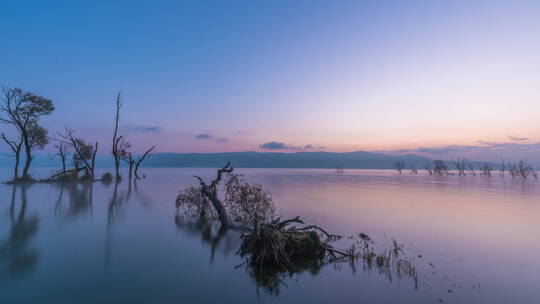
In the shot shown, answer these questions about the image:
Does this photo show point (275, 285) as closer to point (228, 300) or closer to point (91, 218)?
point (228, 300)

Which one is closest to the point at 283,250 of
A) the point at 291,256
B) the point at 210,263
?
the point at 291,256

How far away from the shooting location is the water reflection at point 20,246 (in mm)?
7202

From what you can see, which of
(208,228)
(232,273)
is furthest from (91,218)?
(232,273)

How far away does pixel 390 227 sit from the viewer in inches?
514

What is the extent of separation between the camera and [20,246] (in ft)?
29.0

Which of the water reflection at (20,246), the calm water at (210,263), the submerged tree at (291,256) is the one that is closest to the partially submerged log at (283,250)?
the submerged tree at (291,256)

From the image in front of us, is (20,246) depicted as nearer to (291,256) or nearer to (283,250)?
(283,250)

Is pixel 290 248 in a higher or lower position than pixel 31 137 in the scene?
lower

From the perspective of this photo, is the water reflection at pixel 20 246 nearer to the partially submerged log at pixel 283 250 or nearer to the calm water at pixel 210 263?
the calm water at pixel 210 263

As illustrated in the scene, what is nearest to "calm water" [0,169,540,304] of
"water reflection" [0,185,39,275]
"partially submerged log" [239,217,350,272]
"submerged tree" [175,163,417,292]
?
"water reflection" [0,185,39,275]

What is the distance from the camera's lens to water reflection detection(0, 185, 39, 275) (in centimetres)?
720

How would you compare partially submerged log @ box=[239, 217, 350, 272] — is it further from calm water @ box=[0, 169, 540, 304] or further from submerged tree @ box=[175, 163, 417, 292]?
calm water @ box=[0, 169, 540, 304]

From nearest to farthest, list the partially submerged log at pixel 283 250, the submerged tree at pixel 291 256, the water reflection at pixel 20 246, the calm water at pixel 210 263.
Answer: the calm water at pixel 210 263 < the water reflection at pixel 20 246 < the submerged tree at pixel 291 256 < the partially submerged log at pixel 283 250

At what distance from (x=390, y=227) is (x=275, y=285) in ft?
30.0
